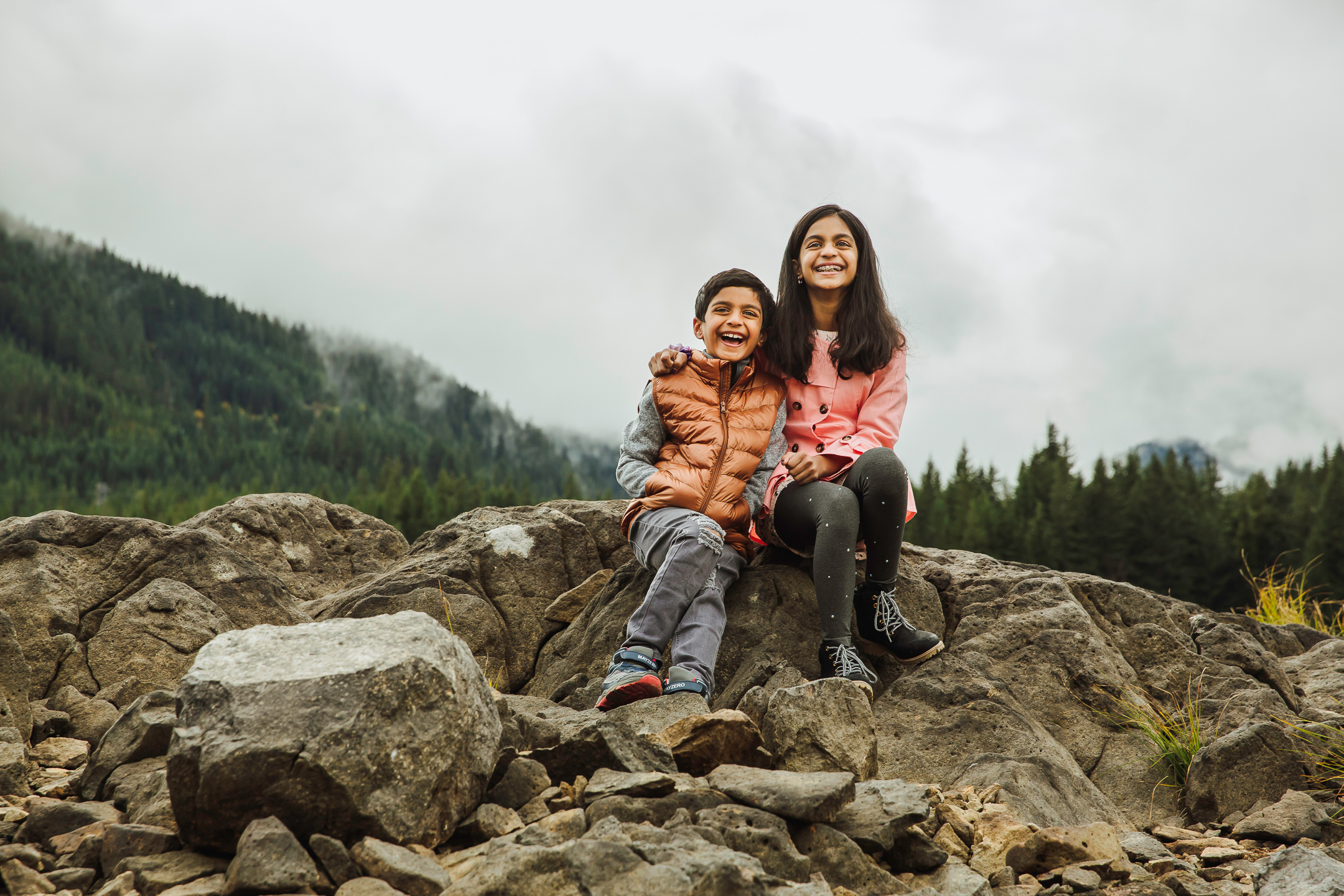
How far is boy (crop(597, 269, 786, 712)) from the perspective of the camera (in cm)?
507

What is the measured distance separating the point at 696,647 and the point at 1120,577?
6095 centimetres

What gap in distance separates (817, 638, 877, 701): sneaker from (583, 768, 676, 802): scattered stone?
1.88 metres

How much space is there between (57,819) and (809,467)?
4.04 metres

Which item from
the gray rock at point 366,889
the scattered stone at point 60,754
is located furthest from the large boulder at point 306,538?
the gray rock at point 366,889

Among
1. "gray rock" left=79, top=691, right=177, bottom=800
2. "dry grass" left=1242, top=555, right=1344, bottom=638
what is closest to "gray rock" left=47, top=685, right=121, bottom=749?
"gray rock" left=79, top=691, right=177, bottom=800

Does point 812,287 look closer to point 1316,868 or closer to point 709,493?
point 709,493

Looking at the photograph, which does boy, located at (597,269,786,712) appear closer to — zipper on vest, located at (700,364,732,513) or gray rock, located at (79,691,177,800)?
zipper on vest, located at (700,364,732,513)

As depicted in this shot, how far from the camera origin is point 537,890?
9.02ft

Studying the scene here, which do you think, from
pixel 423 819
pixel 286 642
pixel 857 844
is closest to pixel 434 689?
pixel 423 819

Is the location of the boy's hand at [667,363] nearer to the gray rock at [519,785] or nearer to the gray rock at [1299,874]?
the gray rock at [519,785]

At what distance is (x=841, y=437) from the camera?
5824 mm

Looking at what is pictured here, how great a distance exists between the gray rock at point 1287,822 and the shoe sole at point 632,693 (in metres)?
2.94

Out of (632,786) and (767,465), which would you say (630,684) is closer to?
(632,786)

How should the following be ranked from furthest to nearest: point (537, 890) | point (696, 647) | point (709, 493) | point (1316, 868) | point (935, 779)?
point (709, 493) < point (696, 647) < point (935, 779) < point (1316, 868) < point (537, 890)
